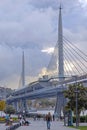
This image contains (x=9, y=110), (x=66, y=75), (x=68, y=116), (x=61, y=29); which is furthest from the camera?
(x=9, y=110)

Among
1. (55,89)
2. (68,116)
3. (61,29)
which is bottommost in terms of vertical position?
(68,116)

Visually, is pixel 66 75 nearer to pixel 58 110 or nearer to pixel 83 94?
pixel 58 110

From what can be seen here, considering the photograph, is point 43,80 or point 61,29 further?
point 43,80

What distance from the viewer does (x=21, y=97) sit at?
15712cm

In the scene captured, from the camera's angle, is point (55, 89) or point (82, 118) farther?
point (55, 89)

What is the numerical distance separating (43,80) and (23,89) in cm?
1416

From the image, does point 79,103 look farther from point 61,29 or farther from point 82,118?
point 61,29

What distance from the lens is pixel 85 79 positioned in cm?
9925

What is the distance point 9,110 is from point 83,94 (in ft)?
298

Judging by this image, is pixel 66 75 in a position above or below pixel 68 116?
above

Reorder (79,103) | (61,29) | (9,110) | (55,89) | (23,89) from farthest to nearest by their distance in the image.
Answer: (23,89) < (9,110) < (55,89) < (61,29) < (79,103)

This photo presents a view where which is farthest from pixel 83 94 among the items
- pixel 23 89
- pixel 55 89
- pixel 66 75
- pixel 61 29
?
pixel 23 89

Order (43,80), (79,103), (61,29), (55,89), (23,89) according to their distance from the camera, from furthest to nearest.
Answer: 1. (23,89)
2. (43,80)
3. (55,89)
4. (61,29)
5. (79,103)

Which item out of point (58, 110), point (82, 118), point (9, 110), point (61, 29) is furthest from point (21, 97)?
point (82, 118)
